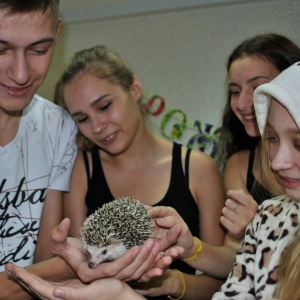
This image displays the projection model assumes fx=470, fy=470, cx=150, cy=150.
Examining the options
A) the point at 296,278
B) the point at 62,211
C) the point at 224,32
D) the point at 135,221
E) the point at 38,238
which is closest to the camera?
the point at 296,278

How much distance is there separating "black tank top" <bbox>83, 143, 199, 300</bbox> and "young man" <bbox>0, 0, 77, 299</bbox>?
15 cm

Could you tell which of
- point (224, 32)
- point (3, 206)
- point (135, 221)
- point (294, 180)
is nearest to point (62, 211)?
point (3, 206)

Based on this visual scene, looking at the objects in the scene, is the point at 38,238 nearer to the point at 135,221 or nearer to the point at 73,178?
the point at 73,178

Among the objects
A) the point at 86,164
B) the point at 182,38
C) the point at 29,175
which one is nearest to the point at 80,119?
the point at 86,164

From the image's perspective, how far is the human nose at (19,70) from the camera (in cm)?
172

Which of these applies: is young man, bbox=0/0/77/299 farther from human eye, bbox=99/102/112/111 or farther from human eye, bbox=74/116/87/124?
human eye, bbox=99/102/112/111

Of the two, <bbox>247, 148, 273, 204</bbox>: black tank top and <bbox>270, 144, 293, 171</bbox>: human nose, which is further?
<bbox>247, 148, 273, 204</bbox>: black tank top

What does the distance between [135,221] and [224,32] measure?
1.56 meters

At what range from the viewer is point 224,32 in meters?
2.81

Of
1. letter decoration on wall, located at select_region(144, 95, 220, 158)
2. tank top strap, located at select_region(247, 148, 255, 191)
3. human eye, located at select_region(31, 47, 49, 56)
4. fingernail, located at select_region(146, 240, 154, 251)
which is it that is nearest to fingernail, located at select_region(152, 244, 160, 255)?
fingernail, located at select_region(146, 240, 154, 251)

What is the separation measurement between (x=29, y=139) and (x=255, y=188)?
1.00 meters

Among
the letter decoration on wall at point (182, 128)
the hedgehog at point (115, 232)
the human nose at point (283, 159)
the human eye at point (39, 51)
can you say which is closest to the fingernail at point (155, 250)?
the hedgehog at point (115, 232)

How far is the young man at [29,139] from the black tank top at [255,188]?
82cm

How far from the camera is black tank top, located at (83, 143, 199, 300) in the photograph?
6.98 feet
